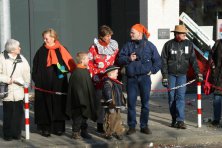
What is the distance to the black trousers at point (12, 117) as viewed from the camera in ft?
29.6

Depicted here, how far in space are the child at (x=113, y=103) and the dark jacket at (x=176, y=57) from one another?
1161 mm

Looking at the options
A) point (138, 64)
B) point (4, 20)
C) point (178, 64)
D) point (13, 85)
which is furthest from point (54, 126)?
point (178, 64)

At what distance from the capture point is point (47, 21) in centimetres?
1446

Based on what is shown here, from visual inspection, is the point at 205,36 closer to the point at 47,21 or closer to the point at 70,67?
the point at 47,21

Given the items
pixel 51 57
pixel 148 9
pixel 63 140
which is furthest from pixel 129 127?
pixel 148 9

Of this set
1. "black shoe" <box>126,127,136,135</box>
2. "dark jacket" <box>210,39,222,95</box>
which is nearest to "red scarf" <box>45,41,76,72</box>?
"black shoe" <box>126,127,136,135</box>

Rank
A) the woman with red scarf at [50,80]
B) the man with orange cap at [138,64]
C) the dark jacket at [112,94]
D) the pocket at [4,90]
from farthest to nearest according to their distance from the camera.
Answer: the woman with red scarf at [50,80], the man with orange cap at [138,64], the pocket at [4,90], the dark jacket at [112,94]

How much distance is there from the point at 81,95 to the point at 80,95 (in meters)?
0.02

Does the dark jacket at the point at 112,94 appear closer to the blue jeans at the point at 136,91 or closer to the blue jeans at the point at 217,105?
the blue jeans at the point at 136,91

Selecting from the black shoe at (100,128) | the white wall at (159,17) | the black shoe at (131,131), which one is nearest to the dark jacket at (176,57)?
the black shoe at (131,131)

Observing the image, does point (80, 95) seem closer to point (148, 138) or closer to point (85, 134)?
point (85, 134)

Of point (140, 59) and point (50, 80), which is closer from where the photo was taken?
point (140, 59)

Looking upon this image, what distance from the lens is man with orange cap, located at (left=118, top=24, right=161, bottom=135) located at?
9.15 metres

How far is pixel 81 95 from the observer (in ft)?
29.4
